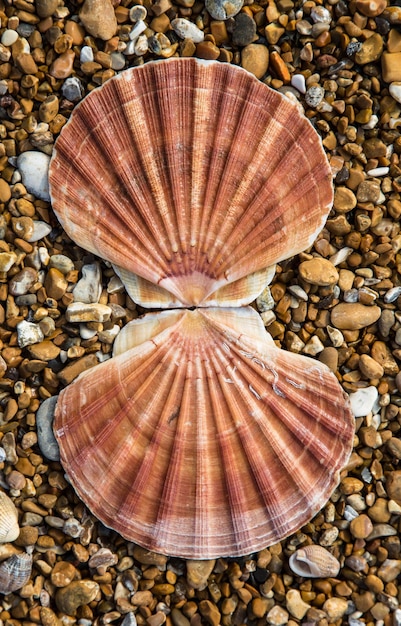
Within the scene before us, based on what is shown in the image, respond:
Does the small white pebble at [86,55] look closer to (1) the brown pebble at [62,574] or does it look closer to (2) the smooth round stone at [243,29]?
(2) the smooth round stone at [243,29]

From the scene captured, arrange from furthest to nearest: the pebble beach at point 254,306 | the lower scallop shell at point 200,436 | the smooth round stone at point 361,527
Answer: the smooth round stone at point 361,527 → the pebble beach at point 254,306 → the lower scallop shell at point 200,436

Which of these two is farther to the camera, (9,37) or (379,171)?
(379,171)

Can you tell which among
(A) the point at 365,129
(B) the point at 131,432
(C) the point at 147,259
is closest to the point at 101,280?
(C) the point at 147,259

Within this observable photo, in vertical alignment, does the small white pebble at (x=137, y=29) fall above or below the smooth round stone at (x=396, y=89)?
above

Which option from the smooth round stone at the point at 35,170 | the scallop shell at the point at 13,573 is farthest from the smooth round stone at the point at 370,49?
the scallop shell at the point at 13,573

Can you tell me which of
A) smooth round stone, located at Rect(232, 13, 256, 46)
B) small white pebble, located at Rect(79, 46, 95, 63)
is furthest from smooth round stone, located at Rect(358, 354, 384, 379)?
small white pebble, located at Rect(79, 46, 95, 63)

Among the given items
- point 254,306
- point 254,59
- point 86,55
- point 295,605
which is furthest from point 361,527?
point 86,55

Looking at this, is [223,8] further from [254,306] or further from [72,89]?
[254,306]

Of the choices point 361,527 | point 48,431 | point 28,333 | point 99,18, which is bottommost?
point 361,527
